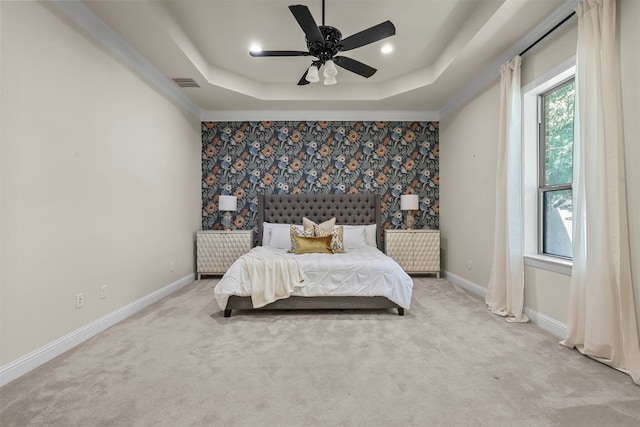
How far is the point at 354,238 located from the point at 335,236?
554 millimetres

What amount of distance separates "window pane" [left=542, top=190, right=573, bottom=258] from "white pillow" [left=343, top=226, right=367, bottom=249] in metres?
2.33

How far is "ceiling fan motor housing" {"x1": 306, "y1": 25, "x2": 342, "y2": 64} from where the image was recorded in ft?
8.43

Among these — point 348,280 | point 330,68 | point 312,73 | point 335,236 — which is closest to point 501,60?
point 330,68

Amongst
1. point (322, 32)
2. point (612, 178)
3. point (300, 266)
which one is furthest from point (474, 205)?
point (322, 32)

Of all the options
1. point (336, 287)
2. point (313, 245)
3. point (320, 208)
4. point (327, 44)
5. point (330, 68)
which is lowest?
point (336, 287)

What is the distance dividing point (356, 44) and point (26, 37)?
2372mm

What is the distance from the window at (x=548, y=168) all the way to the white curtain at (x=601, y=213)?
0.47m

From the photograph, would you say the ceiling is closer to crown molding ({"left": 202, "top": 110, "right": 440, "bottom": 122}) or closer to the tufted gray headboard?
crown molding ({"left": 202, "top": 110, "right": 440, "bottom": 122})

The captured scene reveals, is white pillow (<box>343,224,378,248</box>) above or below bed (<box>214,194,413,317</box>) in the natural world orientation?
above

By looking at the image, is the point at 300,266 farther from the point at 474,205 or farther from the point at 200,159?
the point at 200,159

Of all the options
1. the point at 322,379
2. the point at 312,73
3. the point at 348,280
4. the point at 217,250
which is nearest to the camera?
the point at 322,379

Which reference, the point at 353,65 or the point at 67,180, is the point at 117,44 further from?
the point at 353,65

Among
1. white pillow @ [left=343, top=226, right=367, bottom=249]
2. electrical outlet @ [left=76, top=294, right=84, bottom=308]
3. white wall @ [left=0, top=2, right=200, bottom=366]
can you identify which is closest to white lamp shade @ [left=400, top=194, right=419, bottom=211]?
white pillow @ [left=343, top=226, right=367, bottom=249]

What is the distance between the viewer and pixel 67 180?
7.97 feet
